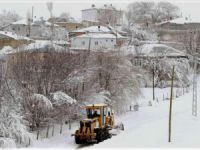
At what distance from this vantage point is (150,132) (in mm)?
28203

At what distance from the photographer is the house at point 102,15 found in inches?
4651

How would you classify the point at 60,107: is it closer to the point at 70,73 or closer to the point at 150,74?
the point at 70,73

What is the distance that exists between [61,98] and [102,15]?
3412 inches

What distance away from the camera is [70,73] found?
3666 centimetres

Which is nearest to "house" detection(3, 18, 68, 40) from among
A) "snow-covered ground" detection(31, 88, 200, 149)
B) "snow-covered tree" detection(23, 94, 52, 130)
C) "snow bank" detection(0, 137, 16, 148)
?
"snow-covered ground" detection(31, 88, 200, 149)

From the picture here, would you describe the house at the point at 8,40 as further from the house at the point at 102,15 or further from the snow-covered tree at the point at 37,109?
the house at the point at 102,15

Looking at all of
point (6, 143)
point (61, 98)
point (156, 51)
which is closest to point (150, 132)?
point (61, 98)

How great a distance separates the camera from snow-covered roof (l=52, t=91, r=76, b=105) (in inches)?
1282

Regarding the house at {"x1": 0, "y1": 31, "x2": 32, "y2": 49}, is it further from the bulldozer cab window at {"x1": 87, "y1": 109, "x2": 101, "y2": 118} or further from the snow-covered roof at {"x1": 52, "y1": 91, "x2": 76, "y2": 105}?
the bulldozer cab window at {"x1": 87, "y1": 109, "x2": 101, "y2": 118}

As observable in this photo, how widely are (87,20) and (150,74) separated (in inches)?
2245

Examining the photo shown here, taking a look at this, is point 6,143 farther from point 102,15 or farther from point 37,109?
point 102,15

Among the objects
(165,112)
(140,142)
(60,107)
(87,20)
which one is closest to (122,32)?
(87,20)

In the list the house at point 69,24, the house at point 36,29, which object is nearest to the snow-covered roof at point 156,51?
the house at point 36,29

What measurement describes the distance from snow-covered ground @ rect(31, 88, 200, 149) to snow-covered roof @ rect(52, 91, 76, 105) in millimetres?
1934
